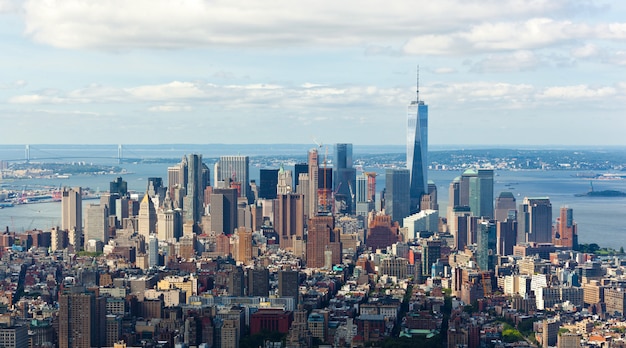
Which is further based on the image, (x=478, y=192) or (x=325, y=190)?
(x=325, y=190)

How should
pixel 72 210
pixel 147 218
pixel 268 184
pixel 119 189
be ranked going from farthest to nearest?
pixel 268 184 → pixel 119 189 → pixel 72 210 → pixel 147 218

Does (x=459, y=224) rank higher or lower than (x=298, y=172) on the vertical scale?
lower

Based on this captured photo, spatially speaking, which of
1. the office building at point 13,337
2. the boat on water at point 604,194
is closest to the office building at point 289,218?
the office building at point 13,337

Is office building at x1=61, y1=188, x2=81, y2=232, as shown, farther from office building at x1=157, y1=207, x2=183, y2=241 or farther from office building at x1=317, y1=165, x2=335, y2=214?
office building at x1=317, y1=165, x2=335, y2=214

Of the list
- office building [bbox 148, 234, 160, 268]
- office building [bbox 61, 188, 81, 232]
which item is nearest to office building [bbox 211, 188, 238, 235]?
office building [bbox 61, 188, 81, 232]

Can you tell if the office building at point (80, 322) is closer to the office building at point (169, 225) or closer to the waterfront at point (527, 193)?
the office building at point (169, 225)

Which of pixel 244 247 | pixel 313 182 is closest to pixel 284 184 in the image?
pixel 313 182

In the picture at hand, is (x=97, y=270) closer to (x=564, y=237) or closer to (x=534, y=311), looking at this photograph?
(x=534, y=311)

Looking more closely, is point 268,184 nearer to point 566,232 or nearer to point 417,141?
point 417,141
